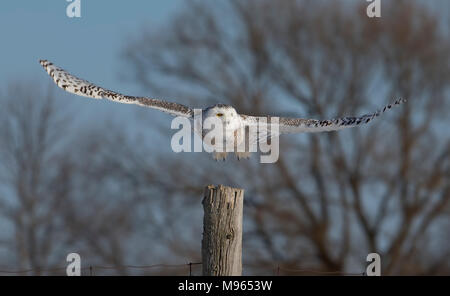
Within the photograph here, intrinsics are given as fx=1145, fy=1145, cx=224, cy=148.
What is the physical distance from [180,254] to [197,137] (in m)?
18.7

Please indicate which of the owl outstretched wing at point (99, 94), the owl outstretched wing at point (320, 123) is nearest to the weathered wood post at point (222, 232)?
the owl outstretched wing at point (320, 123)

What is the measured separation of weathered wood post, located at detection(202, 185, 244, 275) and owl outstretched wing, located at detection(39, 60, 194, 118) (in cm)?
388

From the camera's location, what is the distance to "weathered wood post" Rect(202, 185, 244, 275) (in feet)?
27.6

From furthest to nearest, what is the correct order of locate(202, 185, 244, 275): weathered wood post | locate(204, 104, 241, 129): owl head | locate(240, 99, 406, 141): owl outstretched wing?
locate(204, 104, 241, 129): owl head, locate(240, 99, 406, 141): owl outstretched wing, locate(202, 185, 244, 275): weathered wood post

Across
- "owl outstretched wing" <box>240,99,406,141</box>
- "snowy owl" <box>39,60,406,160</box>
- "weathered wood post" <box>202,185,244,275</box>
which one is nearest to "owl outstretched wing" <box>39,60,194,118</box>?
"snowy owl" <box>39,60,406,160</box>

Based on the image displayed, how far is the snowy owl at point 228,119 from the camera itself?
1188 cm

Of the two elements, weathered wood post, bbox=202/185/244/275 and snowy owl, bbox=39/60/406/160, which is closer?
weathered wood post, bbox=202/185/244/275

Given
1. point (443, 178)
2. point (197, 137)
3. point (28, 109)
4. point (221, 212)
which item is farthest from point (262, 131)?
point (28, 109)

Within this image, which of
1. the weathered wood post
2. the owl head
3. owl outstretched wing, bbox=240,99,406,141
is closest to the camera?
the weathered wood post

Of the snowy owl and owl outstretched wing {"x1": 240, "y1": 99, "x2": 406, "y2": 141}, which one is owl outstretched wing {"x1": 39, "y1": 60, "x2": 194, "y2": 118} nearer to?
the snowy owl

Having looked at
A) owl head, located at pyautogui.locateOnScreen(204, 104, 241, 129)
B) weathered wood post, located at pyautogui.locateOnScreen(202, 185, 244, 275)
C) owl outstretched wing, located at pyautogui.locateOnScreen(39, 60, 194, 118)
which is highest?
owl outstretched wing, located at pyautogui.locateOnScreen(39, 60, 194, 118)

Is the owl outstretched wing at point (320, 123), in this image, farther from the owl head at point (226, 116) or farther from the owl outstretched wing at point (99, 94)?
the owl outstretched wing at point (99, 94)

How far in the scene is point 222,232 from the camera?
8430 millimetres

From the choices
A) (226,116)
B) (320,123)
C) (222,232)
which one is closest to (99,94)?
(226,116)
